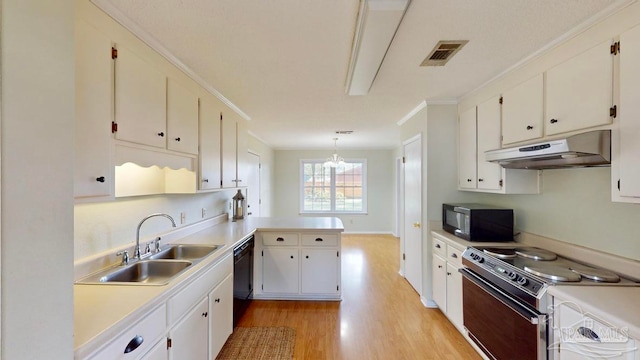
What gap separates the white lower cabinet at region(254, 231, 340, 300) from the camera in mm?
3129

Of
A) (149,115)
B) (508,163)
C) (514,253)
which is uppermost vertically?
(149,115)

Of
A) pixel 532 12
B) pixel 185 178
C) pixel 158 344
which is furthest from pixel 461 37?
pixel 158 344

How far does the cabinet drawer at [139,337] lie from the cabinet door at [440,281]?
99.5 inches

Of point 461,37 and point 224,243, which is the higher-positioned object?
point 461,37

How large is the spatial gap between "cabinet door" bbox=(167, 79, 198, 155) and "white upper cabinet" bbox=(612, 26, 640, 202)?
8.94ft

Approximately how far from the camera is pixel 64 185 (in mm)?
787

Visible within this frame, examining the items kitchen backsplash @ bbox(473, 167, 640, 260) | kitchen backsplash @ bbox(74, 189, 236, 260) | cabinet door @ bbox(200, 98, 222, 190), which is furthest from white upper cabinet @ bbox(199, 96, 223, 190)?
kitchen backsplash @ bbox(473, 167, 640, 260)

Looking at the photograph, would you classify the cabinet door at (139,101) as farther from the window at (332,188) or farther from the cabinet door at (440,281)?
the window at (332,188)

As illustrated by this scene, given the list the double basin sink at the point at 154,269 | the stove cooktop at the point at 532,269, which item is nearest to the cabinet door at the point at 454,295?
the stove cooktop at the point at 532,269

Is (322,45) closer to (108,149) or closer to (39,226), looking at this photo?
(108,149)

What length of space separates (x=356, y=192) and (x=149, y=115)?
6073 millimetres

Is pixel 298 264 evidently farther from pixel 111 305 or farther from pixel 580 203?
pixel 580 203

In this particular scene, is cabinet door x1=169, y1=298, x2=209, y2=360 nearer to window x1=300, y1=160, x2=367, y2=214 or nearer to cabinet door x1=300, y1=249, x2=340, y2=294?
cabinet door x1=300, y1=249, x2=340, y2=294

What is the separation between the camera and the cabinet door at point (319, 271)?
3141 mm
